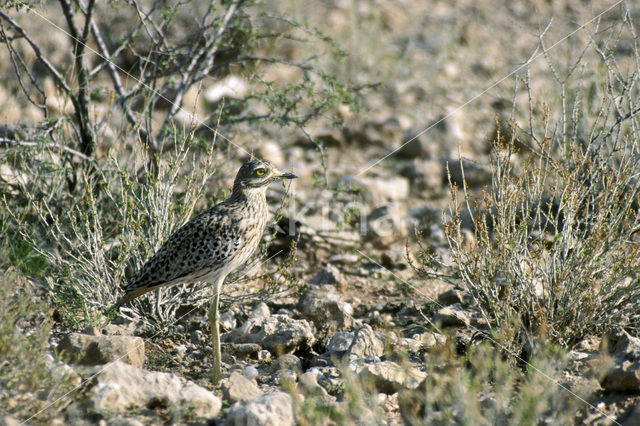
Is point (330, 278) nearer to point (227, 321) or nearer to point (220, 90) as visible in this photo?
point (227, 321)

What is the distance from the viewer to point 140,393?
356 centimetres

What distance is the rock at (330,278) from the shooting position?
592 centimetres

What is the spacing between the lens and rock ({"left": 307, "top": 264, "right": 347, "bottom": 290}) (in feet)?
19.4

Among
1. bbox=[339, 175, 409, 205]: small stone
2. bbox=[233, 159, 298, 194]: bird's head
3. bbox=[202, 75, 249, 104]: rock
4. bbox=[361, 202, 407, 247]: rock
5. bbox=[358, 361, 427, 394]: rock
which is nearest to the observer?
bbox=[358, 361, 427, 394]: rock

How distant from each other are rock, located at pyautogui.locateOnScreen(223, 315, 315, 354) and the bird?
41 centimetres

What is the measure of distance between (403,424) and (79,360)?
78.2 inches

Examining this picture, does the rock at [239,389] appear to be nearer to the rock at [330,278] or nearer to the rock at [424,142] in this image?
the rock at [330,278]

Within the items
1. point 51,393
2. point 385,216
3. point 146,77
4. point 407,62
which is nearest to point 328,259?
point 385,216

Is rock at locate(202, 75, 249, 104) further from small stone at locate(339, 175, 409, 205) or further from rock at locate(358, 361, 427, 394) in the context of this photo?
rock at locate(358, 361, 427, 394)

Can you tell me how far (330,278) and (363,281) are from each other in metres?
0.35

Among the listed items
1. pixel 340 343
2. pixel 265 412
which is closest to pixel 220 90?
pixel 340 343

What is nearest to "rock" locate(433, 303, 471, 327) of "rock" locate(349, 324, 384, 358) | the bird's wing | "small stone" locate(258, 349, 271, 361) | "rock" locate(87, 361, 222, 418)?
"rock" locate(349, 324, 384, 358)

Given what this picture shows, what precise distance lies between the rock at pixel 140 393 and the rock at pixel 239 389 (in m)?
0.11

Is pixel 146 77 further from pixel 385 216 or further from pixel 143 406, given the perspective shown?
pixel 143 406
